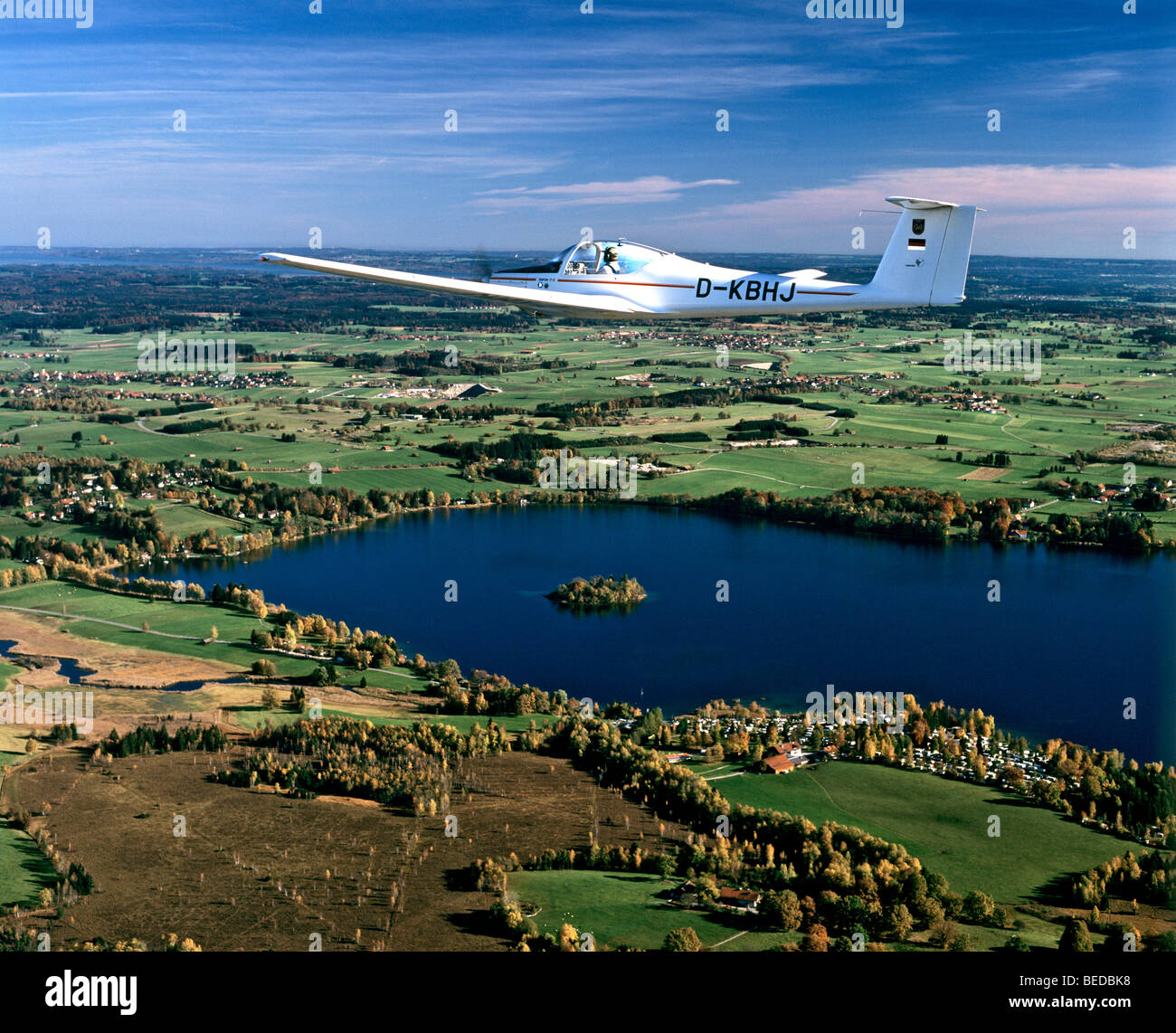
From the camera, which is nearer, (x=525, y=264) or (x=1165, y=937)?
(x=525, y=264)

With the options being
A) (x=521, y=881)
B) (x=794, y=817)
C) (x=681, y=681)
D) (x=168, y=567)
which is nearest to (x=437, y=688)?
(x=681, y=681)

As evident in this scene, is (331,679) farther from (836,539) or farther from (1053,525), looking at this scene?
(1053,525)

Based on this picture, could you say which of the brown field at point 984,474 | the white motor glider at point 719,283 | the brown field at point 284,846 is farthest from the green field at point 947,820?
the brown field at point 984,474

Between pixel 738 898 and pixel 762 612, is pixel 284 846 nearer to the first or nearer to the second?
pixel 738 898

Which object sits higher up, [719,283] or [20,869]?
[719,283]

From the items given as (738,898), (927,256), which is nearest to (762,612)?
(738,898)

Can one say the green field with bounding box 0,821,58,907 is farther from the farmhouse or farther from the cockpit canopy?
the cockpit canopy
